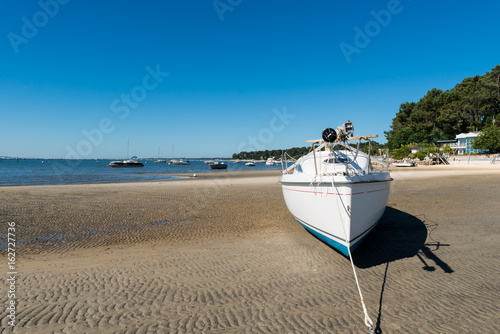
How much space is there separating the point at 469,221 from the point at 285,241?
707 centimetres

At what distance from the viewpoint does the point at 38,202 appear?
15.1m

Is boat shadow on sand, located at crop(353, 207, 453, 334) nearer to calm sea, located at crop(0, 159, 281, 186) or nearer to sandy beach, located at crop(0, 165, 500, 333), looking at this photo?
sandy beach, located at crop(0, 165, 500, 333)

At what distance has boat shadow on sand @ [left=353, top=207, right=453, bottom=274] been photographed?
255 inches

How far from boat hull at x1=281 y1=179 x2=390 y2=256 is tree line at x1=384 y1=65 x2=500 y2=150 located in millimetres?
66840

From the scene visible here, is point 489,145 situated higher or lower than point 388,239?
higher

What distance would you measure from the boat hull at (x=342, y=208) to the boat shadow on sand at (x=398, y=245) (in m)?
0.60

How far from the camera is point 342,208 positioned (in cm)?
605

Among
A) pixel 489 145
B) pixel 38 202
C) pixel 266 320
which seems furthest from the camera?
pixel 489 145

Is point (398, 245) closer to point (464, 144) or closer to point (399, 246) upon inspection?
point (399, 246)

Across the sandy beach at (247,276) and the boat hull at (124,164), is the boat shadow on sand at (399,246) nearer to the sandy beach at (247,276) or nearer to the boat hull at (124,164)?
the sandy beach at (247,276)

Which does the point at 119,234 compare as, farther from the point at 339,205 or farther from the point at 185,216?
the point at 339,205

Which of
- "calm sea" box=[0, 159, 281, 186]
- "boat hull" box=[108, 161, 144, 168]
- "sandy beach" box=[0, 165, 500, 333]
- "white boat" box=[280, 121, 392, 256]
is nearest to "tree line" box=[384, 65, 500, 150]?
"calm sea" box=[0, 159, 281, 186]

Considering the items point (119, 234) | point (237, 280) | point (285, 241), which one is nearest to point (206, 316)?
point (237, 280)

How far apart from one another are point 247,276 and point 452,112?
93.6 m
